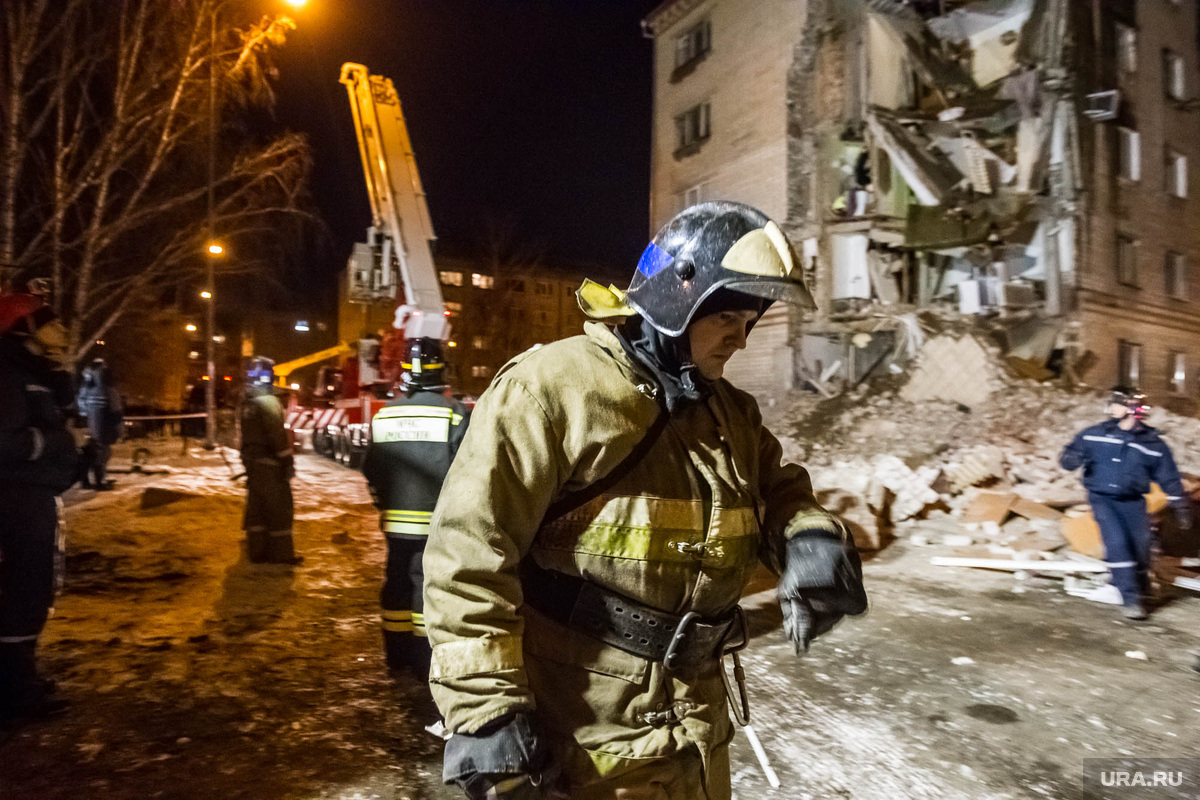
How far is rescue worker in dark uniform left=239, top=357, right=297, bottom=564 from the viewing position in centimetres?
652

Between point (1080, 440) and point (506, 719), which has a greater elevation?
point (1080, 440)

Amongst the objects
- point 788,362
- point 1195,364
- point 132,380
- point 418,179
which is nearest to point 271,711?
point 418,179

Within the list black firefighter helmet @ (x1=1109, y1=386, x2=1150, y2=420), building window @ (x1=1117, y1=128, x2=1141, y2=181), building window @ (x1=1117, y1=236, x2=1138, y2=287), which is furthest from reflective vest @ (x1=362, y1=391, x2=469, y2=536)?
building window @ (x1=1117, y1=128, x2=1141, y2=181)

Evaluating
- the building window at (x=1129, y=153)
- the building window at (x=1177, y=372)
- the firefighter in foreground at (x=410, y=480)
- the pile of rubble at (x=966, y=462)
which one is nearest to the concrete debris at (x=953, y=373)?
the pile of rubble at (x=966, y=462)

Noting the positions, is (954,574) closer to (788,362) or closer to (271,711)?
(271,711)

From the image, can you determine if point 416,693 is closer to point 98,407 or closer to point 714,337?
point 714,337

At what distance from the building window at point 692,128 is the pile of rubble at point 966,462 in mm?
9872

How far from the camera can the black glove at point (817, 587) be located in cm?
170

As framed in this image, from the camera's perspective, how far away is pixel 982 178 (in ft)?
55.3

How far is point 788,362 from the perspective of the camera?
18578 millimetres

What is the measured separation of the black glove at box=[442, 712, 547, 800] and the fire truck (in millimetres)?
10216

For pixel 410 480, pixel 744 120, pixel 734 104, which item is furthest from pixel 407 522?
pixel 734 104

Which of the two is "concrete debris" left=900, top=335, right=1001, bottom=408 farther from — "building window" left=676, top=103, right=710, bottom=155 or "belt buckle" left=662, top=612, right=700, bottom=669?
"belt buckle" left=662, top=612, right=700, bottom=669

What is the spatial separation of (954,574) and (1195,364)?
1756cm
